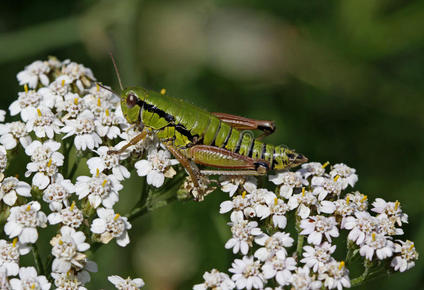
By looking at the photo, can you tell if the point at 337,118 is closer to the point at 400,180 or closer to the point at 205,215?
the point at 400,180

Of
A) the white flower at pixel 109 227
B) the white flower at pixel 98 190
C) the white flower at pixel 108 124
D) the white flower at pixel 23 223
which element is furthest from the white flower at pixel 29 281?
the white flower at pixel 108 124

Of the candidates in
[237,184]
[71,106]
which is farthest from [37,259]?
[237,184]

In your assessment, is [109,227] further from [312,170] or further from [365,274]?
[365,274]

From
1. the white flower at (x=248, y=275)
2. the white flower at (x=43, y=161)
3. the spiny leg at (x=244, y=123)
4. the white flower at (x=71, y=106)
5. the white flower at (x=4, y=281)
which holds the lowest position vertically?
the white flower at (x=4, y=281)

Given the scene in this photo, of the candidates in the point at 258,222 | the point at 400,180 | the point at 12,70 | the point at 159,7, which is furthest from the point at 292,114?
the point at 12,70

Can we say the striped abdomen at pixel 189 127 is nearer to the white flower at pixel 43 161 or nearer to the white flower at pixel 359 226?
the white flower at pixel 43 161

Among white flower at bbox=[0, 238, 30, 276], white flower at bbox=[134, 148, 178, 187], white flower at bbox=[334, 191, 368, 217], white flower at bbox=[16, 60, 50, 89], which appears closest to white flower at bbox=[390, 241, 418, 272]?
white flower at bbox=[334, 191, 368, 217]
